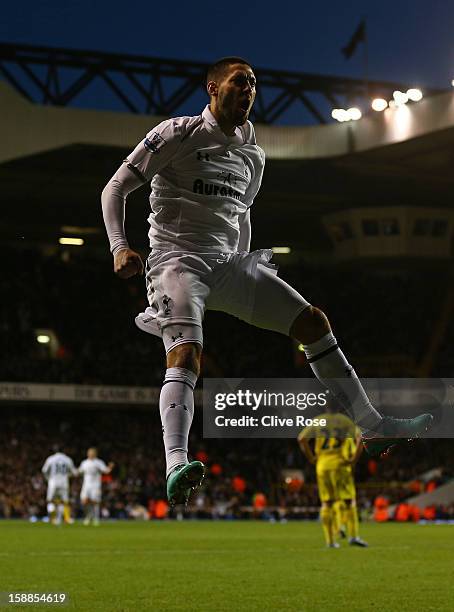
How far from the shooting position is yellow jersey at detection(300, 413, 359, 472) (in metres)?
16.6

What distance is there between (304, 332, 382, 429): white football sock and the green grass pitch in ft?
8.89

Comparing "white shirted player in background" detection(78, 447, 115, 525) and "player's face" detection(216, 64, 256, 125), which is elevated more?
"white shirted player in background" detection(78, 447, 115, 525)

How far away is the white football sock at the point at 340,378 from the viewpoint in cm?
607

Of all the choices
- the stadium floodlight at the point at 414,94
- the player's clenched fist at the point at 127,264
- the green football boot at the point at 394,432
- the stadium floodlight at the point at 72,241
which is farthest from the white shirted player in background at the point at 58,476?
the player's clenched fist at the point at 127,264

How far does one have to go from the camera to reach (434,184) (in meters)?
39.2

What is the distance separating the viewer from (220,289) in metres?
5.88

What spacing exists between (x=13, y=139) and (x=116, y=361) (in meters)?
10.7

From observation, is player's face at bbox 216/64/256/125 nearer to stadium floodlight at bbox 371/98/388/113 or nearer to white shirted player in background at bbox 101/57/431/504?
white shirted player in background at bbox 101/57/431/504

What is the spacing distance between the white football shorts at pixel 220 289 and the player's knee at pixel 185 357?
3.3 inches

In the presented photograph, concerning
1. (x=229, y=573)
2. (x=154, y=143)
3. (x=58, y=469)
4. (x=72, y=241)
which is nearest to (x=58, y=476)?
(x=58, y=469)

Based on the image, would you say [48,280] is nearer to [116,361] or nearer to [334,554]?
[116,361]

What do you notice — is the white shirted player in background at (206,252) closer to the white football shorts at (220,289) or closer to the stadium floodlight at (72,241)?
the white football shorts at (220,289)

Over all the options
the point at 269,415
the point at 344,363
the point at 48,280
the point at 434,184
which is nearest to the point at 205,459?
the point at 269,415

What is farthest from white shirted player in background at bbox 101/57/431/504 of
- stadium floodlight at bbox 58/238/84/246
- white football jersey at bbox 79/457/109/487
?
A: stadium floodlight at bbox 58/238/84/246
